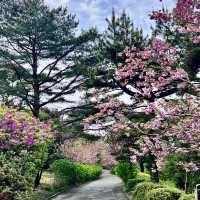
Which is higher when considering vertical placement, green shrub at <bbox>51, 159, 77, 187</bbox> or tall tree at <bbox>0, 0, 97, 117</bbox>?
tall tree at <bbox>0, 0, 97, 117</bbox>

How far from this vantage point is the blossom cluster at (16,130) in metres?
13.7

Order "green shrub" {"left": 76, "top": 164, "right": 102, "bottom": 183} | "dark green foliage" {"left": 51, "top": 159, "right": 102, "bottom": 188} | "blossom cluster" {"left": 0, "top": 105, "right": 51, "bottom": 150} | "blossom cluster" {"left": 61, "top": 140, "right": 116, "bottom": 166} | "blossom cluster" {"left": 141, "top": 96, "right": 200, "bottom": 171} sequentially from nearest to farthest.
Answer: "blossom cluster" {"left": 141, "top": 96, "right": 200, "bottom": 171} → "blossom cluster" {"left": 0, "top": 105, "right": 51, "bottom": 150} → "dark green foliage" {"left": 51, "top": 159, "right": 102, "bottom": 188} → "green shrub" {"left": 76, "top": 164, "right": 102, "bottom": 183} → "blossom cluster" {"left": 61, "top": 140, "right": 116, "bottom": 166}

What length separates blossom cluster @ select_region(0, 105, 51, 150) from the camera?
45.1 feet

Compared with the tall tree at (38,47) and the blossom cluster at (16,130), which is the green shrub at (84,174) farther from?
the blossom cluster at (16,130)

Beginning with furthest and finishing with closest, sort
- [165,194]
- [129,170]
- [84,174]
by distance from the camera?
[84,174] → [129,170] → [165,194]

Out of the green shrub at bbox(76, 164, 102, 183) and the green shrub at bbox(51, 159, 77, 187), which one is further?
the green shrub at bbox(76, 164, 102, 183)

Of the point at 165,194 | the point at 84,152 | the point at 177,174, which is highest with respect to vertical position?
the point at 84,152

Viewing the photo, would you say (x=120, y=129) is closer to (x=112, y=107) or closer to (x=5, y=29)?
(x=112, y=107)

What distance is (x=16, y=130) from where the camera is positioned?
45.7 feet

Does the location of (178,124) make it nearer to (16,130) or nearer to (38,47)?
(16,130)

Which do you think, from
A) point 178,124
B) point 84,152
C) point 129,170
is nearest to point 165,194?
point 178,124

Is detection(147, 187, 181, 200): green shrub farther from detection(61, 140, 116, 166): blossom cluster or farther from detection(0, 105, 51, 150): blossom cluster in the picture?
detection(61, 140, 116, 166): blossom cluster

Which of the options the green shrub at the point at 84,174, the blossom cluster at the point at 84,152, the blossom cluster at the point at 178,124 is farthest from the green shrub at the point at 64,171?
the blossom cluster at the point at 178,124

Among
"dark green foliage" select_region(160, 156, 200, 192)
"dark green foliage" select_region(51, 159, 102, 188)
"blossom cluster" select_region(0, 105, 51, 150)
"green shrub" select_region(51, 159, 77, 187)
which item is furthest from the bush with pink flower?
"dark green foliage" select_region(51, 159, 102, 188)
